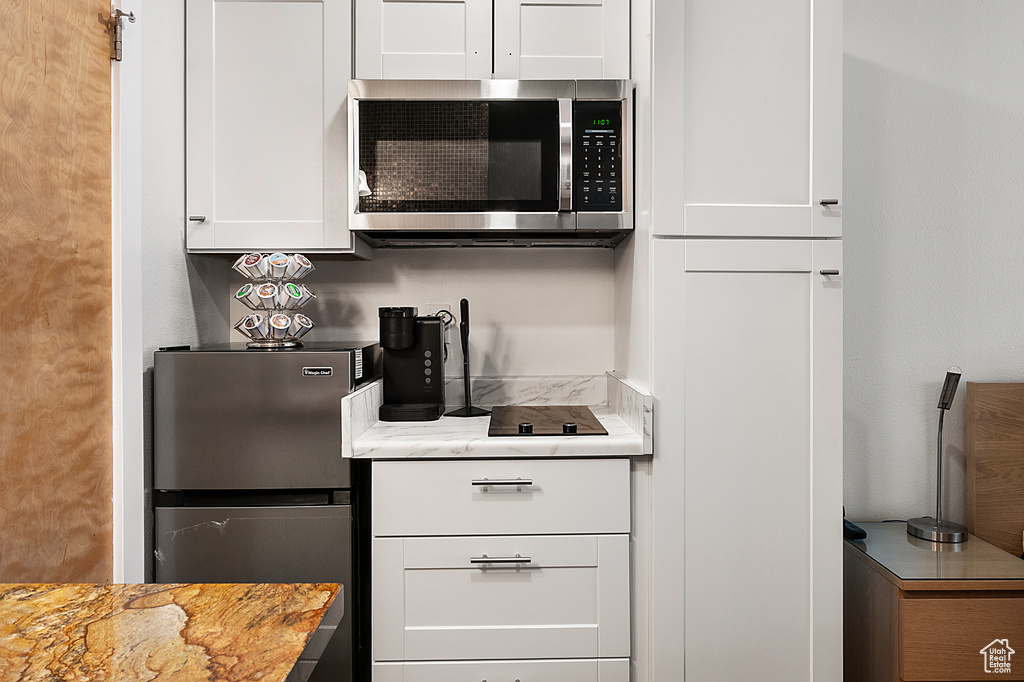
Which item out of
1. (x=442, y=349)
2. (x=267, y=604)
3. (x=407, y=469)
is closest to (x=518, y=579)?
(x=407, y=469)

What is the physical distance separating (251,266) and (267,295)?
0.30ft

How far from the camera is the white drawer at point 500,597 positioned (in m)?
1.50

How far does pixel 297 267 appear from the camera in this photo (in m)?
1.68

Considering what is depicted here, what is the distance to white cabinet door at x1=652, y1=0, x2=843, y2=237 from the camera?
1.50 meters

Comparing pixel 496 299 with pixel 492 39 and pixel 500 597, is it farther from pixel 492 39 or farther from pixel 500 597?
pixel 500 597

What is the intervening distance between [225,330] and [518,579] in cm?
129

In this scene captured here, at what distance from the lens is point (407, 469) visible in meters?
1.52

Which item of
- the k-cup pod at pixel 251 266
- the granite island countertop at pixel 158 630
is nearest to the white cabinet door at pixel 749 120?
the k-cup pod at pixel 251 266

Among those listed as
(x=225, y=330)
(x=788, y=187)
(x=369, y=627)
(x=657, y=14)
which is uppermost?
(x=657, y=14)

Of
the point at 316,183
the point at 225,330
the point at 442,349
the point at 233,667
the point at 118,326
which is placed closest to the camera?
the point at 233,667

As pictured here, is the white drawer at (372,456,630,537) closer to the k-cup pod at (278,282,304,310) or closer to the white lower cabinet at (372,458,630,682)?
the white lower cabinet at (372,458,630,682)

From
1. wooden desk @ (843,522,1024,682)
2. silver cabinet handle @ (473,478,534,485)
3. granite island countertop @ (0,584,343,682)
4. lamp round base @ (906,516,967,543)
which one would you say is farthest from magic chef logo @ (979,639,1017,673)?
granite island countertop @ (0,584,343,682)

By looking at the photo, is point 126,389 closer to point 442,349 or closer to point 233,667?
point 442,349

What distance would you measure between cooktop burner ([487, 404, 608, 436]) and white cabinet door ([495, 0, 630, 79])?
1.00 metres
